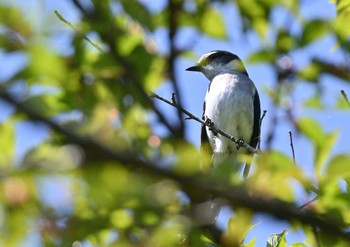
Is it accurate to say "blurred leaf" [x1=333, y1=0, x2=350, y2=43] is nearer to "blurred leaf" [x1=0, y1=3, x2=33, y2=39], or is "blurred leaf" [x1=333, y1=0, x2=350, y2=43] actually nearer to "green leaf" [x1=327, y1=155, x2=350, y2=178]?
"green leaf" [x1=327, y1=155, x2=350, y2=178]

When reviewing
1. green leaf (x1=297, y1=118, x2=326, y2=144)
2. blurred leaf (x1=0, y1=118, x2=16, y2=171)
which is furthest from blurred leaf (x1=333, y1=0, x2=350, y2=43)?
blurred leaf (x1=0, y1=118, x2=16, y2=171)

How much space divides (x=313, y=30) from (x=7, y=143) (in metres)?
0.70

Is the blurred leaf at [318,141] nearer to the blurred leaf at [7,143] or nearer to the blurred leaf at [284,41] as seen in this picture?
the blurred leaf at [284,41]

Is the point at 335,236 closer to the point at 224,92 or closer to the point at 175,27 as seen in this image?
the point at 175,27

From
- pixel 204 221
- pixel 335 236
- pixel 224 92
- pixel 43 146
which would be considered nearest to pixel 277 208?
pixel 335 236

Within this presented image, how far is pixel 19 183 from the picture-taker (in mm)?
650

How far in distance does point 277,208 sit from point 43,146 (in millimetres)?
328

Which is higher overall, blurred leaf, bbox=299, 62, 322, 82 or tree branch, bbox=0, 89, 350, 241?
blurred leaf, bbox=299, 62, 322, 82

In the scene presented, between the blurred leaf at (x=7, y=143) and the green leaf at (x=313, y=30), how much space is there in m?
0.65

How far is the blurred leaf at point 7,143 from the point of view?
0.65 metres

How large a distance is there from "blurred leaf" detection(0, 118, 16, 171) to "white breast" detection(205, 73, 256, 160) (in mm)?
5219

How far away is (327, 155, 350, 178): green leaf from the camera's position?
695mm

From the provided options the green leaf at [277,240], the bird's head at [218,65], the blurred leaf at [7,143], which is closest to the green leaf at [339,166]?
the blurred leaf at [7,143]

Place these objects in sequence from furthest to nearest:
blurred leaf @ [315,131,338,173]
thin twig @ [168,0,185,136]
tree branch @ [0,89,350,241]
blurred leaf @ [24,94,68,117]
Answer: thin twig @ [168,0,185,136] → blurred leaf @ [315,131,338,173] → blurred leaf @ [24,94,68,117] → tree branch @ [0,89,350,241]
